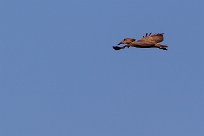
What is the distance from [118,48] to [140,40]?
1666 millimetres

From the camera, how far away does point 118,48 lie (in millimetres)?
41125

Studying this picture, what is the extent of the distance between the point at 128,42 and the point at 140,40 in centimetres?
102

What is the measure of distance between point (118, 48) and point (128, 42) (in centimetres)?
Answer: 110

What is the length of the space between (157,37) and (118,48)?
2.93 meters

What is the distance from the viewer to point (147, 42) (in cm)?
4084

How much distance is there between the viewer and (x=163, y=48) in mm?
41188

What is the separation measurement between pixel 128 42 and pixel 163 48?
2.70 m

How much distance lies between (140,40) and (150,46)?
84 centimetres

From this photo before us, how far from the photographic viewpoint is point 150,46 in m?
41.0

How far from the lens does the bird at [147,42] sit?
1591 inches

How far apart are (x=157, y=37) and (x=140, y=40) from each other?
1412 mm

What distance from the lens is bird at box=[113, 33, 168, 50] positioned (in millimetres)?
40406

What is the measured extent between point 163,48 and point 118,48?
3207 mm
